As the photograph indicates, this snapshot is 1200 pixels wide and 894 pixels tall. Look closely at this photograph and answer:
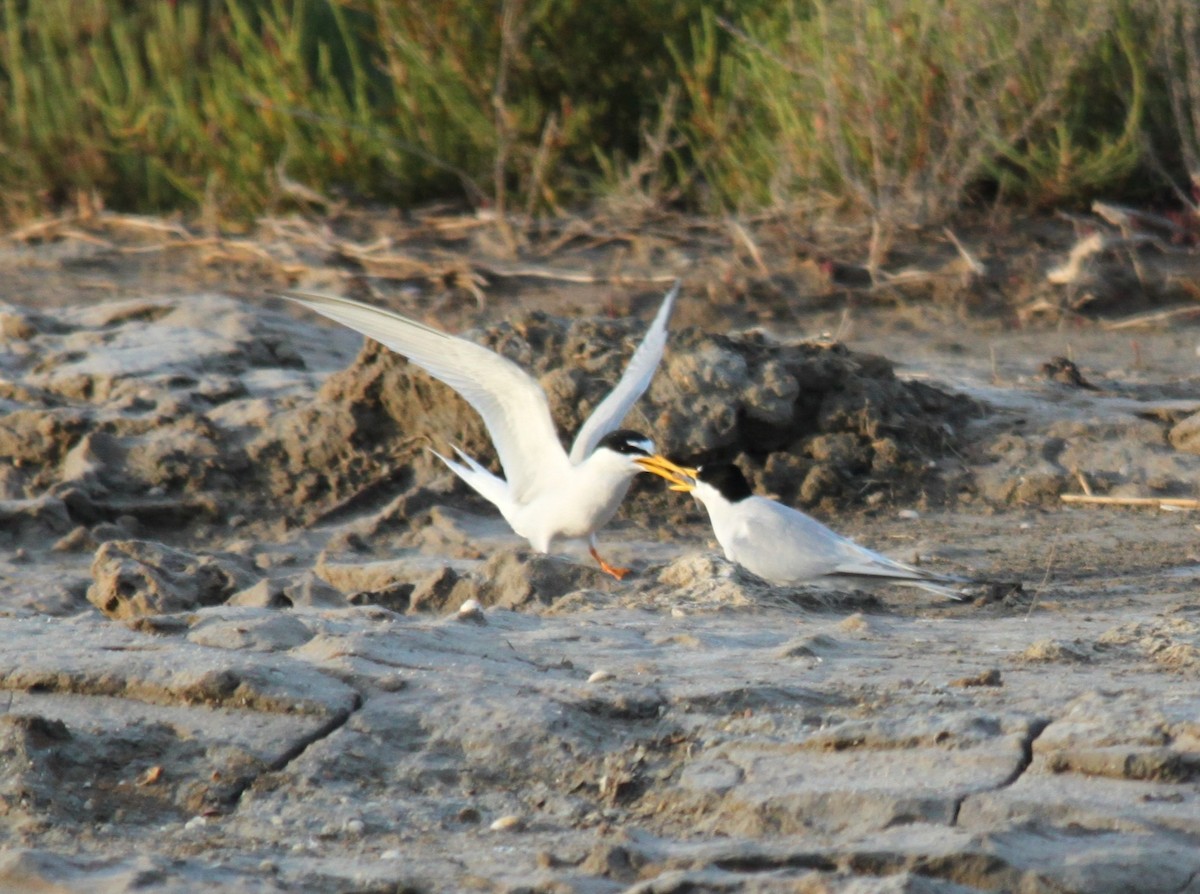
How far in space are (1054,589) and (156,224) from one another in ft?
18.5

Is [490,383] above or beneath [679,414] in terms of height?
above

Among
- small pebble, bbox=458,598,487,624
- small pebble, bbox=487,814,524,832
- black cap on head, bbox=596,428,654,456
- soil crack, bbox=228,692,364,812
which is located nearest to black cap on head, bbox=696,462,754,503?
black cap on head, bbox=596,428,654,456

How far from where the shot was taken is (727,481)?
5215mm

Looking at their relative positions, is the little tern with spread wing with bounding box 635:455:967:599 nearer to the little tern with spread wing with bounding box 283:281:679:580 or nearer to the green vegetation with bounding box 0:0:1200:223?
the little tern with spread wing with bounding box 283:281:679:580

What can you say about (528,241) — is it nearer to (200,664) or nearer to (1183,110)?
(1183,110)

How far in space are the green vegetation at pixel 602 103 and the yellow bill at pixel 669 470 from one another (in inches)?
101

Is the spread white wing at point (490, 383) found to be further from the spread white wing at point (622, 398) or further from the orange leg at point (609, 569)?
the orange leg at point (609, 569)

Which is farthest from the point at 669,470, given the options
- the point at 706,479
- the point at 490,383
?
the point at 490,383

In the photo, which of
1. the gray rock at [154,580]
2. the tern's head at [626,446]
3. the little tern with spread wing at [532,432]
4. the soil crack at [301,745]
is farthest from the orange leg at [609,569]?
the soil crack at [301,745]

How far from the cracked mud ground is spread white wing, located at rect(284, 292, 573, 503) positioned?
29cm

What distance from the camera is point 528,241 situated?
8398 mm

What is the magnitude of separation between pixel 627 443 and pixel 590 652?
1.73 meters

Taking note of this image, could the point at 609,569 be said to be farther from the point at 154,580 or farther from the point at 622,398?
the point at 154,580

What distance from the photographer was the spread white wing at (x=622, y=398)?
5410mm
